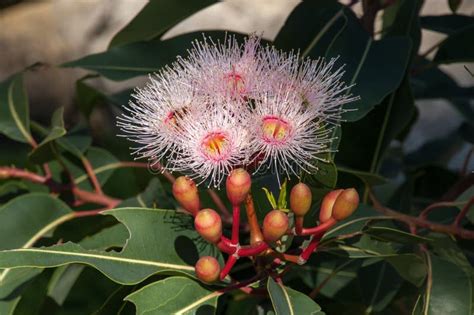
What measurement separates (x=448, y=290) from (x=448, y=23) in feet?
2.00

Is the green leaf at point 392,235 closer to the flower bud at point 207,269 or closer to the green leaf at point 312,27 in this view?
the flower bud at point 207,269

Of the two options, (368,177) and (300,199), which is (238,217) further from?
(368,177)

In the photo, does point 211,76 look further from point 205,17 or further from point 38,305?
point 205,17

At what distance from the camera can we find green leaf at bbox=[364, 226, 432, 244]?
0.97m

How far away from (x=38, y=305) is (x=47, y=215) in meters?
0.14

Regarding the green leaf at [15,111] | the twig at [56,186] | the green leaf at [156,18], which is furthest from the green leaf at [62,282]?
the green leaf at [156,18]

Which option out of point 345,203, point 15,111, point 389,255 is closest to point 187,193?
point 345,203

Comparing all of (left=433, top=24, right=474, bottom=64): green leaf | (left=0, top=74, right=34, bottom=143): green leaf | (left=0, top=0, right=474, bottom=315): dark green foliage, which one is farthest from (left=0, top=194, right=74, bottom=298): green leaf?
(left=433, top=24, right=474, bottom=64): green leaf

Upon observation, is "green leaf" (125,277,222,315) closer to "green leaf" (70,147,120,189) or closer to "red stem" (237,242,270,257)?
"red stem" (237,242,270,257)

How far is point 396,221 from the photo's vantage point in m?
1.23

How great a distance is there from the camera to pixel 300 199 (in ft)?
2.85

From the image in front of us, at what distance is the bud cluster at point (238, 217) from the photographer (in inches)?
33.5

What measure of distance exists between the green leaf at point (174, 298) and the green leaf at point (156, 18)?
54 centimetres

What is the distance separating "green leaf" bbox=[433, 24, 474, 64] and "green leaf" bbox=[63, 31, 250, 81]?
0.35 m
